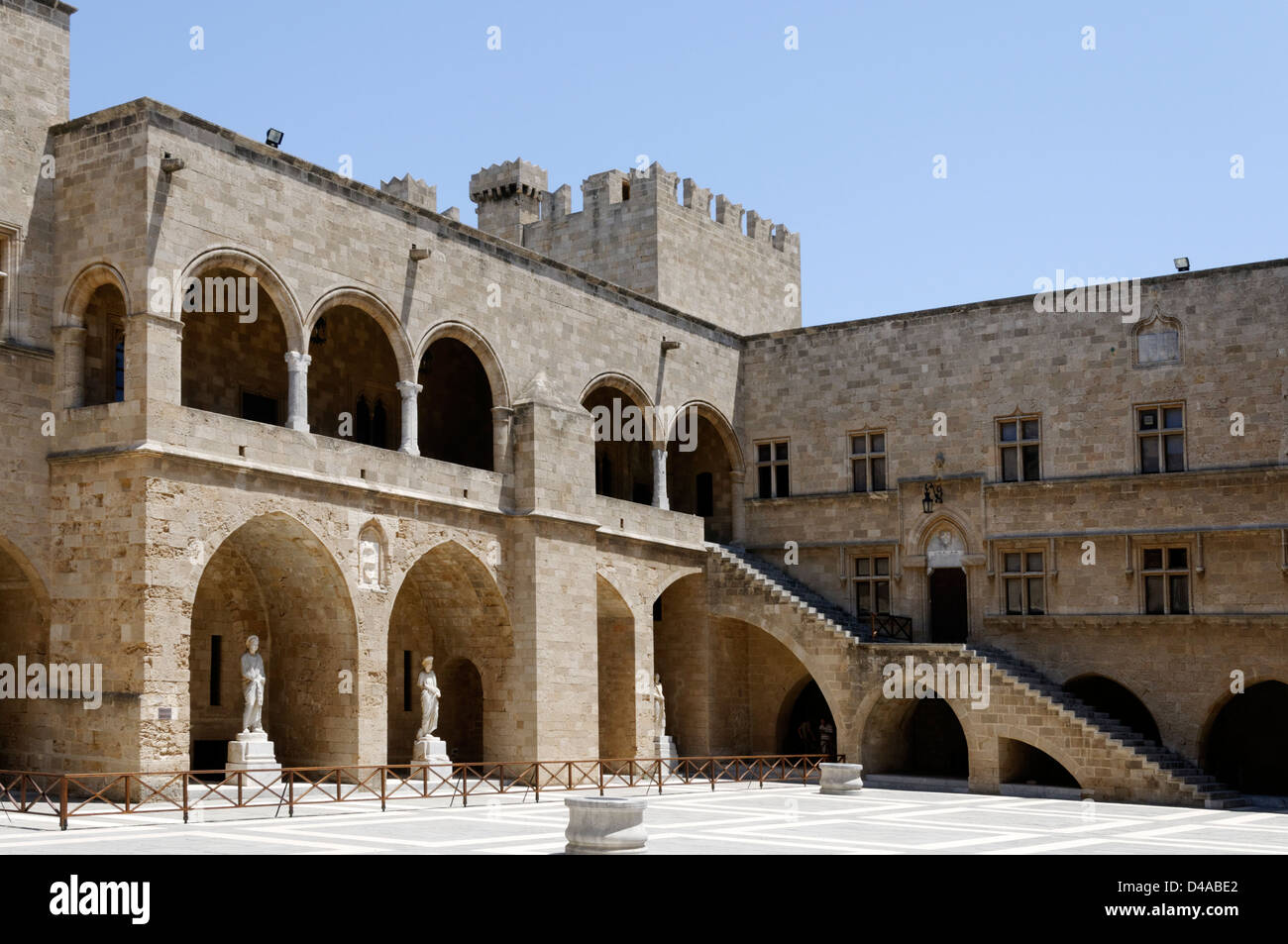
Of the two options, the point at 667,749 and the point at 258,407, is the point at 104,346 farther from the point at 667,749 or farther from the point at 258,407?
the point at 667,749

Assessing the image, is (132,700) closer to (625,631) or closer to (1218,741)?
(625,631)

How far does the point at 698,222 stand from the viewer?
40.8 m

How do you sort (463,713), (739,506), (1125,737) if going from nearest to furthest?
(1125,737), (463,713), (739,506)

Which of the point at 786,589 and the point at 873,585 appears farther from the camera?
the point at 873,585

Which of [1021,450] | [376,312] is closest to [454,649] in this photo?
[376,312]

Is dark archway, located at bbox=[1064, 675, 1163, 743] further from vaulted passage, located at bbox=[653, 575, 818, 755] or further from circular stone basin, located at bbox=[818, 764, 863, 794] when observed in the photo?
circular stone basin, located at bbox=[818, 764, 863, 794]

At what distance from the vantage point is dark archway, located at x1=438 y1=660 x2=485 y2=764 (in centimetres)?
3138

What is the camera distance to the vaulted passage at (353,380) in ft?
96.9

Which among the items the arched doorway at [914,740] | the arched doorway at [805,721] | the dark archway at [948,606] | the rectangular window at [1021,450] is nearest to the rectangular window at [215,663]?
the arched doorway at [914,740]

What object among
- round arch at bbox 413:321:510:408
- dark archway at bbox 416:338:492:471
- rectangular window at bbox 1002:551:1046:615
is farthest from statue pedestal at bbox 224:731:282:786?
rectangular window at bbox 1002:551:1046:615

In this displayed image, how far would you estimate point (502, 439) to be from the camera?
1149 inches

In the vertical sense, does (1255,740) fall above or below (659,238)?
below

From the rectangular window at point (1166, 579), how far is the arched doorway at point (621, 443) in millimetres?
10866

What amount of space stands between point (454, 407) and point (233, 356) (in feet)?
22.1
